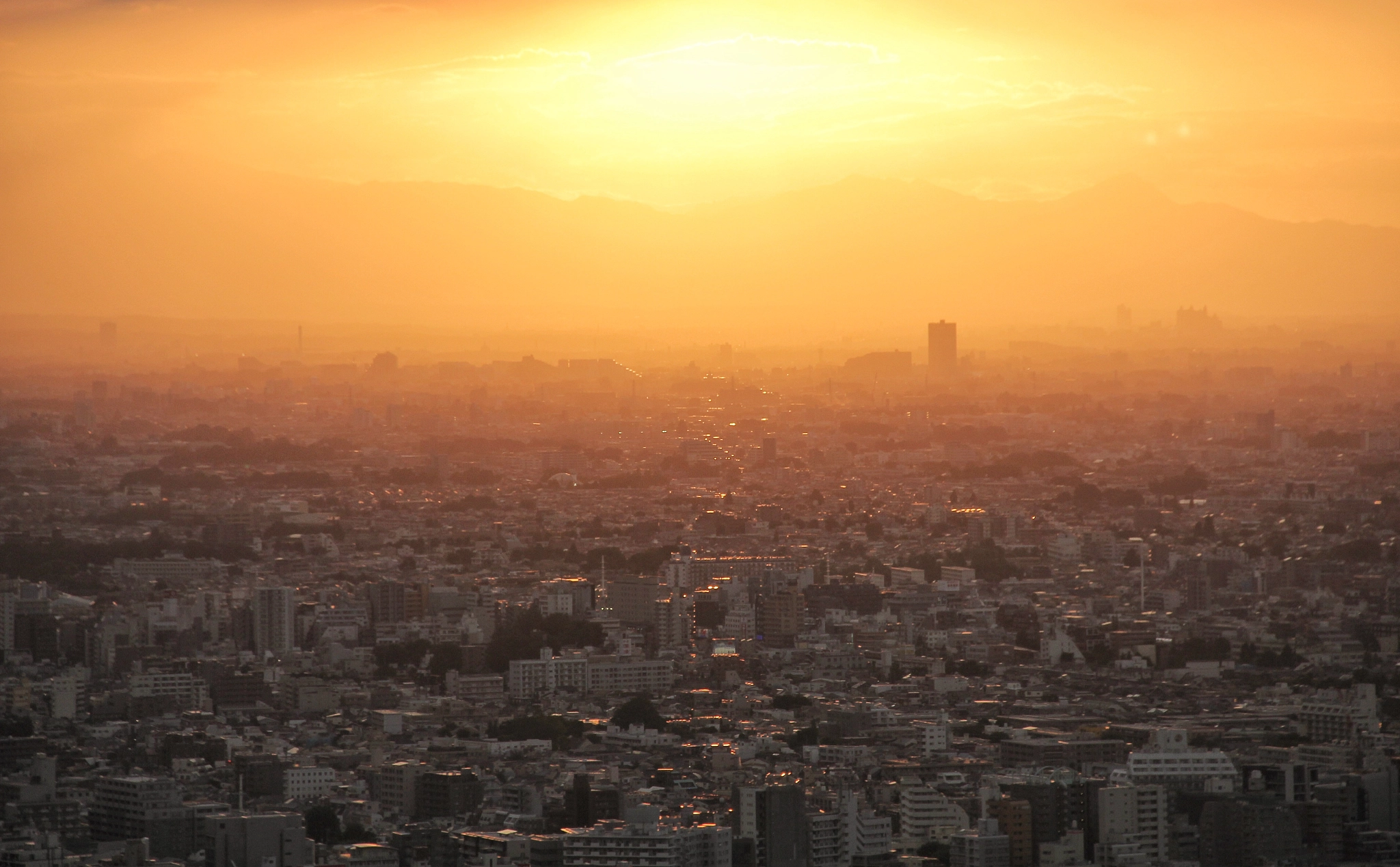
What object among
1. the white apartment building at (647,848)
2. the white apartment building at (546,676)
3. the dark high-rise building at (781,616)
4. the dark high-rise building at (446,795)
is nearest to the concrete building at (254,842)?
the white apartment building at (647,848)

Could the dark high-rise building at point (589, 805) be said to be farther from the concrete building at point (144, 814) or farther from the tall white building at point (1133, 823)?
the tall white building at point (1133, 823)

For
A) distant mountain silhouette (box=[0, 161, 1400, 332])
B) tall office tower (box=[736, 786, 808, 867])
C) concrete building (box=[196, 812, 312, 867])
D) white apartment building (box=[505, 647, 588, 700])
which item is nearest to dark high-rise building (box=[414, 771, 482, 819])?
concrete building (box=[196, 812, 312, 867])

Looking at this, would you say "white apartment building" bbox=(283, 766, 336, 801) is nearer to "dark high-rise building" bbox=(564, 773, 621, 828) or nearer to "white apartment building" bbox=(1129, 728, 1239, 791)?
"dark high-rise building" bbox=(564, 773, 621, 828)

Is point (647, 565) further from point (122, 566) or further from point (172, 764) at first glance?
point (172, 764)

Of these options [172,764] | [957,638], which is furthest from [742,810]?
[957,638]

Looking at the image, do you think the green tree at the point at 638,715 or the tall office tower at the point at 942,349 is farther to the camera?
the tall office tower at the point at 942,349

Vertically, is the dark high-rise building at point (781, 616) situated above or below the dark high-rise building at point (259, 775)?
above

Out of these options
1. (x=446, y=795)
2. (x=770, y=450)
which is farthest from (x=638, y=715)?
(x=770, y=450)
